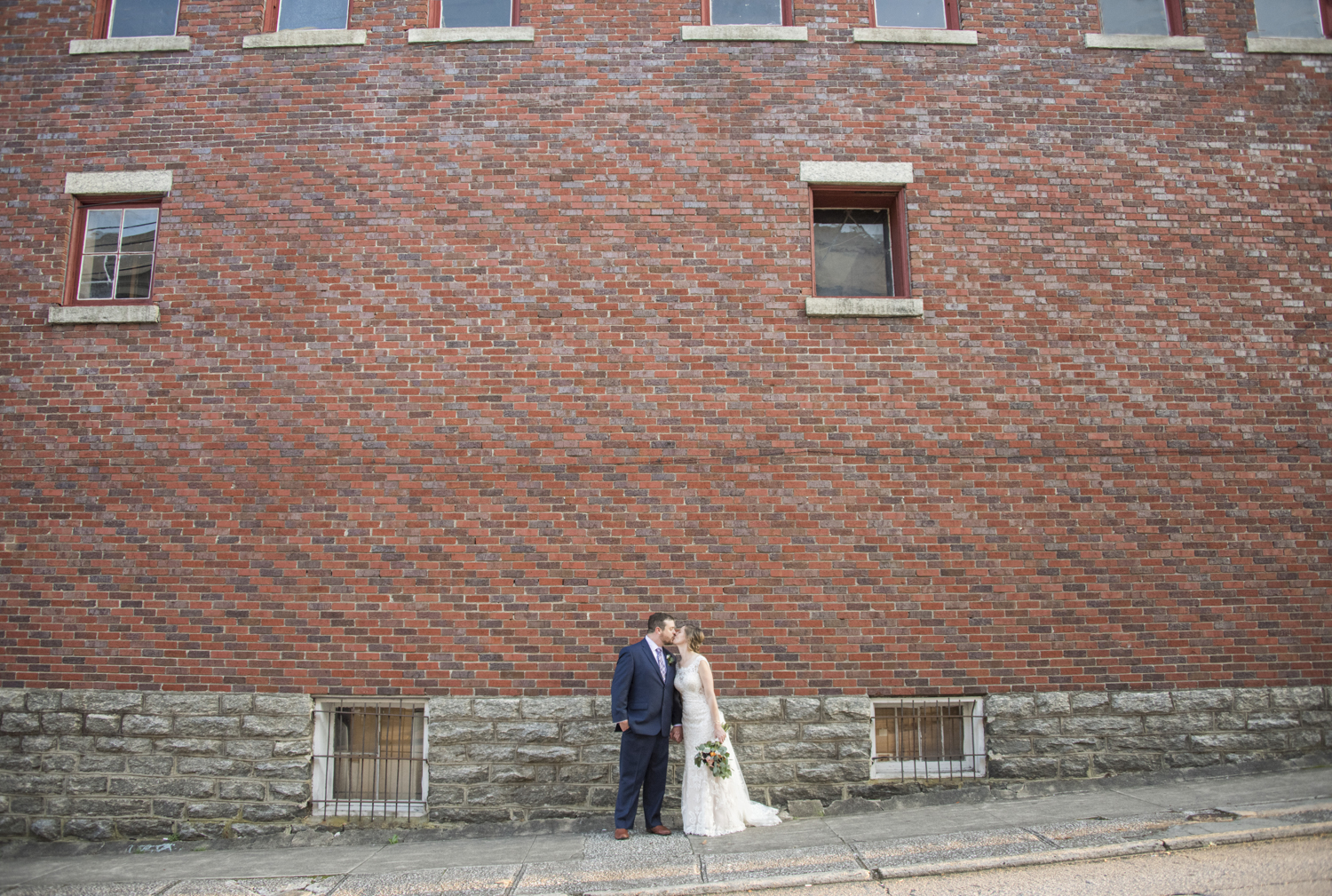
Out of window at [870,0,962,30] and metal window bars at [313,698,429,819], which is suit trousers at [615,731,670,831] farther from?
window at [870,0,962,30]

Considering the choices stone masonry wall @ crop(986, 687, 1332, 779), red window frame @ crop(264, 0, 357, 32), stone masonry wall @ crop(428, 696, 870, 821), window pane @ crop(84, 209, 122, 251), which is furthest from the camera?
red window frame @ crop(264, 0, 357, 32)

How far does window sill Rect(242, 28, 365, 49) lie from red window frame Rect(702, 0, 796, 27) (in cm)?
351

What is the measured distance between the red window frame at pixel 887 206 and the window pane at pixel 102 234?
6.96 m

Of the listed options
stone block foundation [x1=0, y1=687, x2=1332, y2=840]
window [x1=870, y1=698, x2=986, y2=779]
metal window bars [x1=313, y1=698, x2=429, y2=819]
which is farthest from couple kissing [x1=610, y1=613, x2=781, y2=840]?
metal window bars [x1=313, y1=698, x2=429, y2=819]

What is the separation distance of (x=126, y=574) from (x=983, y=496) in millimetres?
7931

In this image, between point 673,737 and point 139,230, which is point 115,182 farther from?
point 673,737

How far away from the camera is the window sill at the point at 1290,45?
8273 millimetres

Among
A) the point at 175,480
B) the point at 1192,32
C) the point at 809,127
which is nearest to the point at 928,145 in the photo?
the point at 809,127

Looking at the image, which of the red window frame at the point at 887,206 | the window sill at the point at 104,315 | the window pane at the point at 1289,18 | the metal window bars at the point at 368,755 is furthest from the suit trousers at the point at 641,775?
the window pane at the point at 1289,18

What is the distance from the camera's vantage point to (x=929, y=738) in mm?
7352

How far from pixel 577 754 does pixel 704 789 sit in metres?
1.29

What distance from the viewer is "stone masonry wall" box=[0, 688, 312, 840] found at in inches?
276

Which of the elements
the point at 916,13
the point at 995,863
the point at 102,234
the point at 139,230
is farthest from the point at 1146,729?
the point at 102,234

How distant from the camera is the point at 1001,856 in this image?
5.45 meters
